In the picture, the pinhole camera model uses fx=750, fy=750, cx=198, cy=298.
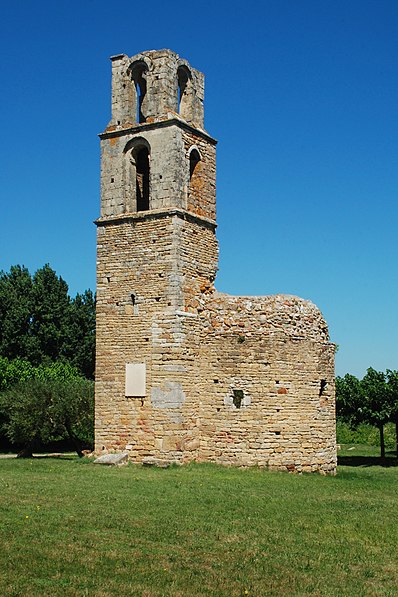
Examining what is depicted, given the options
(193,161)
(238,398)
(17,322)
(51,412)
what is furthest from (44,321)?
(238,398)

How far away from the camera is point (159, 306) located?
2031 cm

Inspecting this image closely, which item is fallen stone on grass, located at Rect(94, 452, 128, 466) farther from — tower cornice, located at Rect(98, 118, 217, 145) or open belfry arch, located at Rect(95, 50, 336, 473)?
tower cornice, located at Rect(98, 118, 217, 145)

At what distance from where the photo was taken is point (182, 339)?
20.0 m

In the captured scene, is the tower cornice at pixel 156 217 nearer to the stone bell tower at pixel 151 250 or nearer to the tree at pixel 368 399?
the stone bell tower at pixel 151 250

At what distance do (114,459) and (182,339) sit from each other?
363 centimetres

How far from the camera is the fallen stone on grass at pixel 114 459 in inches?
777

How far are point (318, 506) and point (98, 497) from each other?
13.6 ft

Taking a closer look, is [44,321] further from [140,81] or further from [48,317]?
[140,81]

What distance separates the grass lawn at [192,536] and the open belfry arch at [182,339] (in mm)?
2371

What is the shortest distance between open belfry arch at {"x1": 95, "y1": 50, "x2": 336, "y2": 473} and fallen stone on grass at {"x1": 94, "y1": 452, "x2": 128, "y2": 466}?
296 millimetres

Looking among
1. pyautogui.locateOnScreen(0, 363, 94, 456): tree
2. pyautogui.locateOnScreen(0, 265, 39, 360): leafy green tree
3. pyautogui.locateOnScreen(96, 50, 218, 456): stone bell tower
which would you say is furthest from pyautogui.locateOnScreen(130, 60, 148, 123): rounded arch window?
pyautogui.locateOnScreen(0, 265, 39, 360): leafy green tree

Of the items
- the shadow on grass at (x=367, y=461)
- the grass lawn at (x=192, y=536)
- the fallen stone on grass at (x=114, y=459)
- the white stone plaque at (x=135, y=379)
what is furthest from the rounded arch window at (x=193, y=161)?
the shadow on grass at (x=367, y=461)

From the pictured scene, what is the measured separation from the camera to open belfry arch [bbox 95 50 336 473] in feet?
65.1

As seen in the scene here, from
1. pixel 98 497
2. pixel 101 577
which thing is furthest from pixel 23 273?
pixel 101 577
